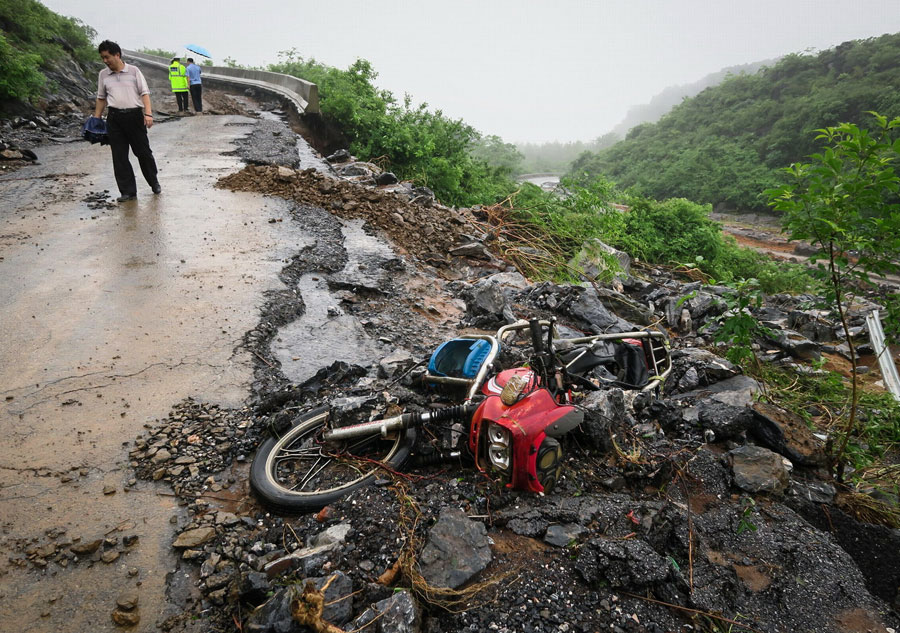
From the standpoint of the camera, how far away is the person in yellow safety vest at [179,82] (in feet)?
45.5

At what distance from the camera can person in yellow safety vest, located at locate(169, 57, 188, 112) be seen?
13875mm

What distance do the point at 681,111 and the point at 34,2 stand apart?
45760 millimetres

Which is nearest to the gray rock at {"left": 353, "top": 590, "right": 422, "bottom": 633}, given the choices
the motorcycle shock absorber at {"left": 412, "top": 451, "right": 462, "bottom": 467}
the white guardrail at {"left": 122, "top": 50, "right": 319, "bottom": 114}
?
the motorcycle shock absorber at {"left": 412, "top": 451, "right": 462, "bottom": 467}

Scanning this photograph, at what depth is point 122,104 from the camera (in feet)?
20.3

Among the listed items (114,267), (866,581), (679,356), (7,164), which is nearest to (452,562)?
(866,581)

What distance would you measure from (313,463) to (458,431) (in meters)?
0.91

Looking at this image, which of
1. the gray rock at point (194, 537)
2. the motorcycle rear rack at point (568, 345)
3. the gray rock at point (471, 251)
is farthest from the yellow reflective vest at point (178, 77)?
the gray rock at point (194, 537)

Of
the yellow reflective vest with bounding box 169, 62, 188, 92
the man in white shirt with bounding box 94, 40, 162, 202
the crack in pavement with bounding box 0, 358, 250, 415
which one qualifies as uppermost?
the yellow reflective vest with bounding box 169, 62, 188, 92

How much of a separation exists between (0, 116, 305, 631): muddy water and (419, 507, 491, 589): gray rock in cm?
120

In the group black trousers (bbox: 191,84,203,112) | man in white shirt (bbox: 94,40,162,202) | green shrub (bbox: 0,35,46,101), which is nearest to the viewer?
man in white shirt (bbox: 94,40,162,202)

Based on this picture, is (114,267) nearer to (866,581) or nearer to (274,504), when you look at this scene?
(274,504)

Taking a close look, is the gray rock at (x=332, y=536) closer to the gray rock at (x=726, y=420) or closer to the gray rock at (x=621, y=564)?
the gray rock at (x=621, y=564)

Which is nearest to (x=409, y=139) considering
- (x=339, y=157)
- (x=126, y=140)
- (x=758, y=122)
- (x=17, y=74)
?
(x=339, y=157)

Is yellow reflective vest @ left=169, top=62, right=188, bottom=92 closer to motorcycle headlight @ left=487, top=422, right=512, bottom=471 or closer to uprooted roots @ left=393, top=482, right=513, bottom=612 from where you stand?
A: motorcycle headlight @ left=487, top=422, right=512, bottom=471
